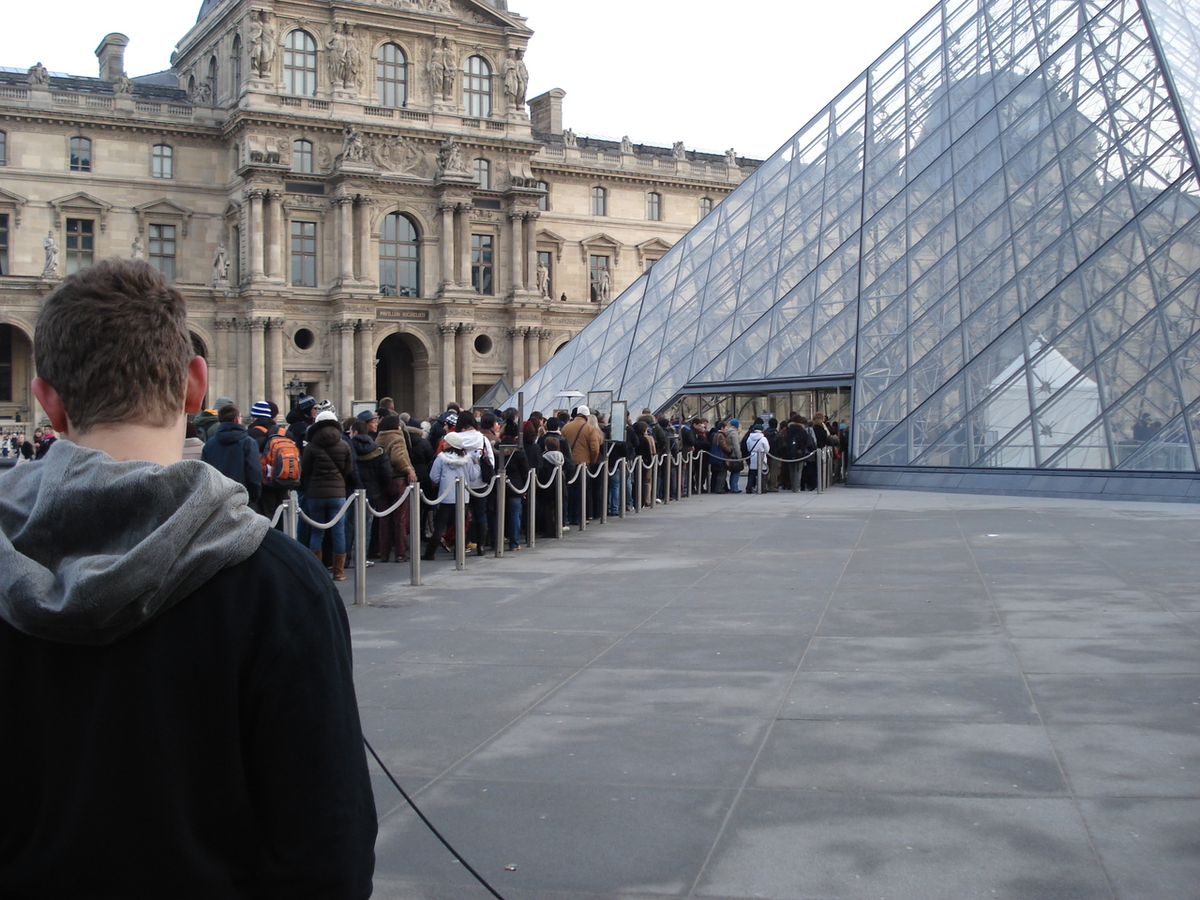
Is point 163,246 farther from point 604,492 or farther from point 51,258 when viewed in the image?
point 604,492

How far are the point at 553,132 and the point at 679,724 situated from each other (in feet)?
186

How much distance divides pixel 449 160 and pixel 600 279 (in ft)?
33.7

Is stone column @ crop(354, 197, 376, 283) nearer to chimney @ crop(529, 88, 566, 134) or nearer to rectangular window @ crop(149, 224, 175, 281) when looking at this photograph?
rectangular window @ crop(149, 224, 175, 281)

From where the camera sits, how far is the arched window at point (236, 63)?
4694cm

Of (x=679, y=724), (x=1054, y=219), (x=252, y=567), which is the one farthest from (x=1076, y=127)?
(x=252, y=567)

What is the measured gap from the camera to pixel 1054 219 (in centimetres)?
2031

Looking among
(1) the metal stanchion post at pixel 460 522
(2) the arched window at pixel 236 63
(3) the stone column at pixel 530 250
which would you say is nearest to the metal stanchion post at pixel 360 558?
(1) the metal stanchion post at pixel 460 522

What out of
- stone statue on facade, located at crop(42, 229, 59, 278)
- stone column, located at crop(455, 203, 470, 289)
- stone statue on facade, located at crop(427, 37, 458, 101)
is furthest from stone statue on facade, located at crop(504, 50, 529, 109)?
stone statue on facade, located at crop(42, 229, 59, 278)

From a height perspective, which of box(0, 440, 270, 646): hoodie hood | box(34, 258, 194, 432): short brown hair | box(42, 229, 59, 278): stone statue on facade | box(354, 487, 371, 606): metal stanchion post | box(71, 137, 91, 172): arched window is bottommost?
box(354, 487, 371, 606): metal stanchion post

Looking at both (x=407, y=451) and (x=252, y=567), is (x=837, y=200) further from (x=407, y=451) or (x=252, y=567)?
(x=252, y=567)

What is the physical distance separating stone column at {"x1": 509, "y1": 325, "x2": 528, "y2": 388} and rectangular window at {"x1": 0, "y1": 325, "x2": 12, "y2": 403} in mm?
19003

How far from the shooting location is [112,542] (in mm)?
1823

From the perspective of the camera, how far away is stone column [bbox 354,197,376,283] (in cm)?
4738

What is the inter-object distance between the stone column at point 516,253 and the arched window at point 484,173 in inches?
59.6
